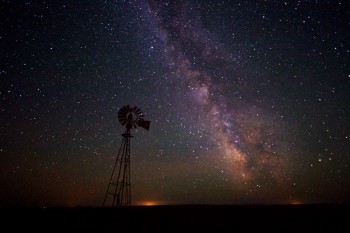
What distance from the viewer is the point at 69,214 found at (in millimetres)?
7098

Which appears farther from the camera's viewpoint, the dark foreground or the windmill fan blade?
the windmill fan blade

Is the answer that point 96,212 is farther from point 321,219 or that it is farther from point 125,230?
point 321,219

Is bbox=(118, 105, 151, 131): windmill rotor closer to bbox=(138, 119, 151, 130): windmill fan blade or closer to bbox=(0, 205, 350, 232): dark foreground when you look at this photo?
bbox=(138, 119, 151, 130): windmill fan blade

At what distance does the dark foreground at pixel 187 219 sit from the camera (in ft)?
18.8

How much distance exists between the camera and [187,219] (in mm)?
6504

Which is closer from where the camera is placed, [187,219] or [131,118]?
[187,219]

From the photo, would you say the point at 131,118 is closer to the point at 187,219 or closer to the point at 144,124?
the point at 144,124

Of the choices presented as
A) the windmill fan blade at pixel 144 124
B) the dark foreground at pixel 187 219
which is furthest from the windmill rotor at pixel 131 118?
the dark foreground at pixel 187 219

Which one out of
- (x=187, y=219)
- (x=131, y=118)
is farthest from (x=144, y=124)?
(x=187, y=219)

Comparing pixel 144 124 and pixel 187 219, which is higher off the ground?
pixel 144 124

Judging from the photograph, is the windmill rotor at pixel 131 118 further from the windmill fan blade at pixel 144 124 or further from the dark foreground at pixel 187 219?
the dark foreground at pixel 187 219

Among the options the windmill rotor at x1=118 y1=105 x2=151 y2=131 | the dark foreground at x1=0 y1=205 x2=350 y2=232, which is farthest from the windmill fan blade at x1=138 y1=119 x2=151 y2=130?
the dark foreground at x1=0 y1=205 x2=350 y2=232

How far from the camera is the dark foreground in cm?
572

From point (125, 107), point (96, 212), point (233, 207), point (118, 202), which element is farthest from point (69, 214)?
point (125, 107)
